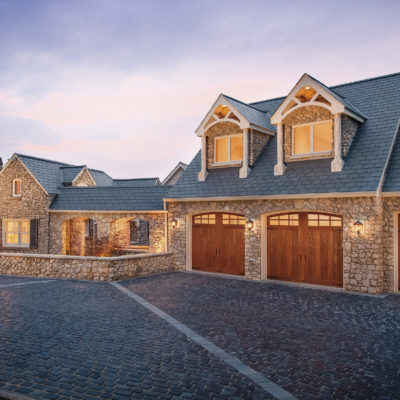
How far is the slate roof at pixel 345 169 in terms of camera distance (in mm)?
12078

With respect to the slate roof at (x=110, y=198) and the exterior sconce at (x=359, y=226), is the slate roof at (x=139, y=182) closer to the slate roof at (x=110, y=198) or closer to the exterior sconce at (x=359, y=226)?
the slate roof at (x=110, y=198)

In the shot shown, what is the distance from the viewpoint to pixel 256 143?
15438 millimetres

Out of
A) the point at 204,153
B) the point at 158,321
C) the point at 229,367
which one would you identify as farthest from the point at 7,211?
the point at 229,367

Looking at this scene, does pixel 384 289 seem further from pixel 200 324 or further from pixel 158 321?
pixel 158 321

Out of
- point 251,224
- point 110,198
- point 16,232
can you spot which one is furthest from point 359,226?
point 16,232

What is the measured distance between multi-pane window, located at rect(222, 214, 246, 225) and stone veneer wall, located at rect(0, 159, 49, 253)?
1202cm

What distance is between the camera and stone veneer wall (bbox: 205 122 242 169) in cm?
1576

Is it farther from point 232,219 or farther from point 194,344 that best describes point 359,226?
point 194,344

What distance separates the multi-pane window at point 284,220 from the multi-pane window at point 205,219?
8.95ft

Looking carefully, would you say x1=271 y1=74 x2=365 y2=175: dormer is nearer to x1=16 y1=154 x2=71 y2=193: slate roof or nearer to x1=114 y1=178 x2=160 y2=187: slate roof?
x1=16 y1=154 x2=71 y2=193: slate roof

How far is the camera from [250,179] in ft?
48.3

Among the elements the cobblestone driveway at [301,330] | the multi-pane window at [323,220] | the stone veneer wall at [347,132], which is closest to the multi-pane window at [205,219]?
the cobblestone driveway at [301,330]

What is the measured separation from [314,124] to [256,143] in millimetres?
2645

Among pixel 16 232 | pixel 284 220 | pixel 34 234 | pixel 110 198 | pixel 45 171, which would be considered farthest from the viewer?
pixel 45 171
